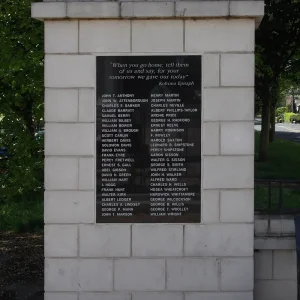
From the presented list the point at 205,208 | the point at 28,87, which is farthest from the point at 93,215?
the point at 28,87

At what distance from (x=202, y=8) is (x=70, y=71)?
1293mm

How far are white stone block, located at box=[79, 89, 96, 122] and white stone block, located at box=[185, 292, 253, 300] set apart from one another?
184 centimetres

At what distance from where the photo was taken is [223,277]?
573 cm

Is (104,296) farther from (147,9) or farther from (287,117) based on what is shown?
(287,117)

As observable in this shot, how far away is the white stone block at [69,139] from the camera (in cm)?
564

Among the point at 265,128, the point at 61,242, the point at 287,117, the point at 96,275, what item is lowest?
the point at 96,275

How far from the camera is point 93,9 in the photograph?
5.55 metres

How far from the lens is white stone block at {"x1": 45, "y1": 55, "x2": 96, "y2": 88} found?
18.4 ft

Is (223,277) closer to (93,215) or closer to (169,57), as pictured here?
(93,215)

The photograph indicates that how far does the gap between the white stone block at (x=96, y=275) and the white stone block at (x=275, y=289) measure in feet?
4.71

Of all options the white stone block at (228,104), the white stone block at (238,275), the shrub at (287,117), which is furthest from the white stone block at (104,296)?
the shrub at (287,117)

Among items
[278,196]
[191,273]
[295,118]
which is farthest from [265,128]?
[295,118]

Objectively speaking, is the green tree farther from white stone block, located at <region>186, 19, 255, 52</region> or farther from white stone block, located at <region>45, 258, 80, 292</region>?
white stone block, located at <region>45, 258, 80, 292</region>

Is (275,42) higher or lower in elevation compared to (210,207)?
higher
